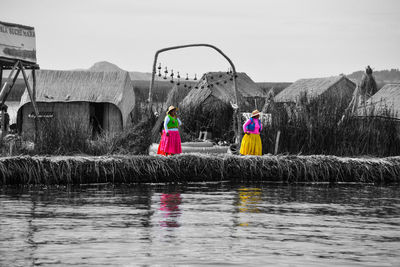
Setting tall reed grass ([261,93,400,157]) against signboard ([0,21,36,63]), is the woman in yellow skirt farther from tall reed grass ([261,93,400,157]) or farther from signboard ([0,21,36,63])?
signboard ([0,21,36,63])

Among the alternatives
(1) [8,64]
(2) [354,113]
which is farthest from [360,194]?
(1) [8,64]

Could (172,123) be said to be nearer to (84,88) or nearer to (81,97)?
(81,97)

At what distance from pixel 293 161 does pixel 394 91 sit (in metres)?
8.77

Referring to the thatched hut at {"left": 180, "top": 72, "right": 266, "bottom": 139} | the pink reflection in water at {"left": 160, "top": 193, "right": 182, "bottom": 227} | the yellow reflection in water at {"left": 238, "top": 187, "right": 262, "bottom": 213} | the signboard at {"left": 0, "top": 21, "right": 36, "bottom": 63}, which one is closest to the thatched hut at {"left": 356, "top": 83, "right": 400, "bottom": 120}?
the thatched hut at {"left": 180, "top": 72, "right": 266, "bottom": 139}

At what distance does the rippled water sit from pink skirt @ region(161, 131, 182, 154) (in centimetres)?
181

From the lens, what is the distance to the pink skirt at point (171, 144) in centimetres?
1479

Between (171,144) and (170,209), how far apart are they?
4500 millimetres

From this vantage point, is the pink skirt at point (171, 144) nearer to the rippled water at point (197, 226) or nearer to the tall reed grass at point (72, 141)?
the tall reed grass at point (72, 141)

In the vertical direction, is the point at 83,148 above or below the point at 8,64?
below

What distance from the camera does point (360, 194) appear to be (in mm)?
12688

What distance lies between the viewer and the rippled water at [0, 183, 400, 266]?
285 inches

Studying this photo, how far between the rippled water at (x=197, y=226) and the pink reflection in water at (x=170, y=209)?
13 millimetres

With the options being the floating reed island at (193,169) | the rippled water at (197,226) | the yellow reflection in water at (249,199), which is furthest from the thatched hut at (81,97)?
the yellow reflection in water at (249,199)

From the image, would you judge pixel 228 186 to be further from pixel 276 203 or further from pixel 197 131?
pixel 197 131
